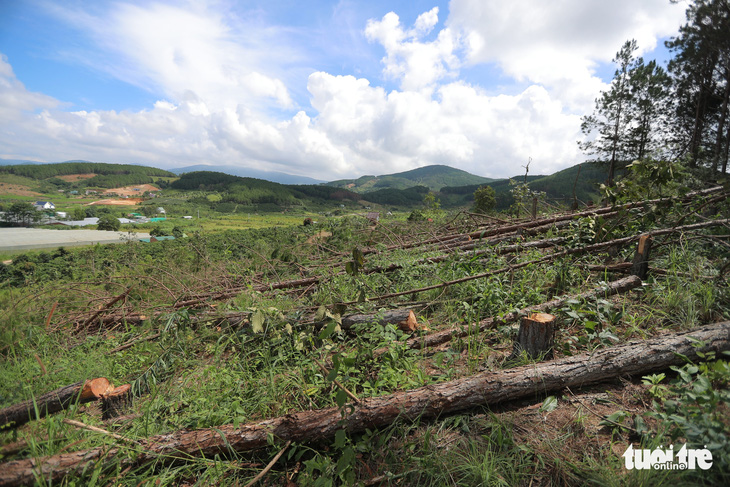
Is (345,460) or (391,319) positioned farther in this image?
(391,319)

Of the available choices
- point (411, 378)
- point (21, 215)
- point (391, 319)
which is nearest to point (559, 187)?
point (391, 319)

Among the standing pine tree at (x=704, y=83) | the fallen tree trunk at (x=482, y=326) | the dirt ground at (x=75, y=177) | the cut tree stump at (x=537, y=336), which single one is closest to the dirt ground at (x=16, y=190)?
the dirt ground at (x=75, y=177)

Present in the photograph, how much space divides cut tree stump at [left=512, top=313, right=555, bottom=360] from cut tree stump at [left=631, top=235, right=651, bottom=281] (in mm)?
1815

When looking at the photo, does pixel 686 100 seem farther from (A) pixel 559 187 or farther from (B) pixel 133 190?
(B) pixel 133 190

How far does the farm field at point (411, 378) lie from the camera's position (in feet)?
5.53

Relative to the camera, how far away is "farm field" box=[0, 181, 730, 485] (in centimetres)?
169

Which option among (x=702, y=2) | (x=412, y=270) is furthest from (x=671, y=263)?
(x=702, y=2)

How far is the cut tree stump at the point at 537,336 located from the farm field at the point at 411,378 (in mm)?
32

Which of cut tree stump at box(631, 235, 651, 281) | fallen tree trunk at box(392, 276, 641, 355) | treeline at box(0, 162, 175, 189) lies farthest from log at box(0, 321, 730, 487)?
treeline at box(0, 162, 175, 189)

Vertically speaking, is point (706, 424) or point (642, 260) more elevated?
point (642, 260)

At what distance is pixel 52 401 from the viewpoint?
212 cm

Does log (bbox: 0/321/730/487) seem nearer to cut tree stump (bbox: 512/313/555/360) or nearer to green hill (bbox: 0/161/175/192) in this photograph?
cut tree stump (bbox: 512/313/555/360)

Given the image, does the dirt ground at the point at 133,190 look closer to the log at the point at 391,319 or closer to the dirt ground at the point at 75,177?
the dirt ground at the point at 75,177

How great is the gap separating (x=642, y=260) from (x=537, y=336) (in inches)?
81.5
